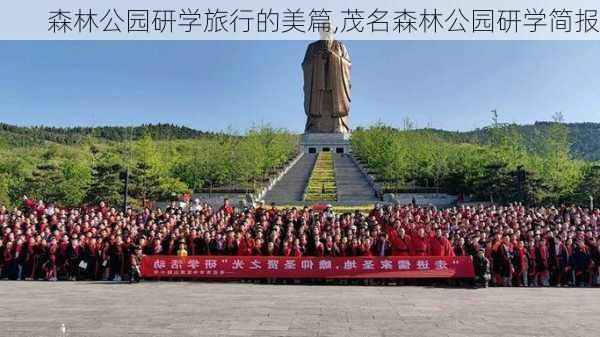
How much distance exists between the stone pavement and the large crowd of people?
3.52 feet

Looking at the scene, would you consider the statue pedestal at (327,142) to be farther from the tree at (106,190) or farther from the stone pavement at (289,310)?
the stone pavement at (289,310)

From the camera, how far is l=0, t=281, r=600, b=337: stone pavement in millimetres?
9422

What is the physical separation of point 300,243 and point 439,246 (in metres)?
3.74

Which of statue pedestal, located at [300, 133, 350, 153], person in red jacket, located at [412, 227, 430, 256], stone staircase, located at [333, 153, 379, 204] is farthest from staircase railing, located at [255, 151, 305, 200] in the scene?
person in red jacket, located at [412, 227, 430, 256]

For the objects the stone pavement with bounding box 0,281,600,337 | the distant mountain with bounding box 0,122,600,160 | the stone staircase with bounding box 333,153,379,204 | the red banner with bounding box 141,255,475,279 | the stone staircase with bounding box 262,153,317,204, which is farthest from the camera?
the distant mountain with bounding box 0,122,600,160

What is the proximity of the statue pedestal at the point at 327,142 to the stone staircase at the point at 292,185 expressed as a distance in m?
11.1

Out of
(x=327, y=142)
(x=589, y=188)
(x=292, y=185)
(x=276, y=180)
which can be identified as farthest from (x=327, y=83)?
(x=589, y=188)

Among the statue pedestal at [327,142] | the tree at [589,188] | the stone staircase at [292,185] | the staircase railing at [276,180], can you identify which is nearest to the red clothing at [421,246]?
the tree at [589,188]

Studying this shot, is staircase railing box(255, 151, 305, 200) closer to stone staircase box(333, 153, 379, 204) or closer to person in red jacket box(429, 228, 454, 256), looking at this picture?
stone staircase box(333, 153, 379, 204)

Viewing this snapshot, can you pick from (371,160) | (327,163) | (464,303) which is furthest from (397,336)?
(327,163)

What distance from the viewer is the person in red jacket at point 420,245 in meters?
16.4

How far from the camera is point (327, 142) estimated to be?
75.8 m

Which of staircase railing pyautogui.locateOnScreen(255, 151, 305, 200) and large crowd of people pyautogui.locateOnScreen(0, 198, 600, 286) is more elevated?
staircase railing pyautogui.locateOnScreen(255, 151, 305, 200)

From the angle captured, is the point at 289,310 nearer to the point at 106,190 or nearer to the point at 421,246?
the point at 421,246
